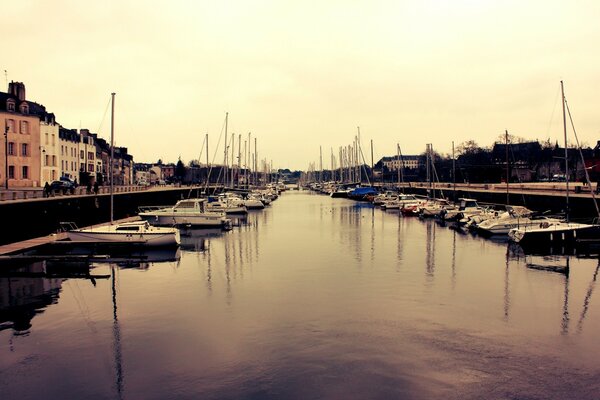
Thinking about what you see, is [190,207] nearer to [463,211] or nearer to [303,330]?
[463,211]

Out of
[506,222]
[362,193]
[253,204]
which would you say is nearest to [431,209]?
[506,222]

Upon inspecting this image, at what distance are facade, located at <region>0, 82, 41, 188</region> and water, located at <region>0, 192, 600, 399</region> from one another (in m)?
48.2

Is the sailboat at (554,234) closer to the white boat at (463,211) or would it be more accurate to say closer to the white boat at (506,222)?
the white boat at (506,222)

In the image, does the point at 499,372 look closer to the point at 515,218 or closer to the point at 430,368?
the point at 430,368

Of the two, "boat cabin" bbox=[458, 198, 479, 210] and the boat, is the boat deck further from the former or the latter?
the boat

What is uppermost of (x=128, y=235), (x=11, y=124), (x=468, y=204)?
(x=11, y=124)

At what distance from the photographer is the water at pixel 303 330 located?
14.1 metres

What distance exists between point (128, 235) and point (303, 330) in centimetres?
2169

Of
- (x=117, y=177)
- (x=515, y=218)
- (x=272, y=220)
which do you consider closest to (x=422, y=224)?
(x=515, y=218)

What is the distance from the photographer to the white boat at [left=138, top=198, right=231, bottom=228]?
170 feet

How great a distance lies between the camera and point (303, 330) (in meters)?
18.9

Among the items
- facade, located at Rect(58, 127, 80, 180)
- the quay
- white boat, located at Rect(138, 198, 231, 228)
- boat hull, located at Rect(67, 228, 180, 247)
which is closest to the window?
the quay

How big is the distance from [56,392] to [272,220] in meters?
53.5

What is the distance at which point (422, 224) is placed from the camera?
200ft
